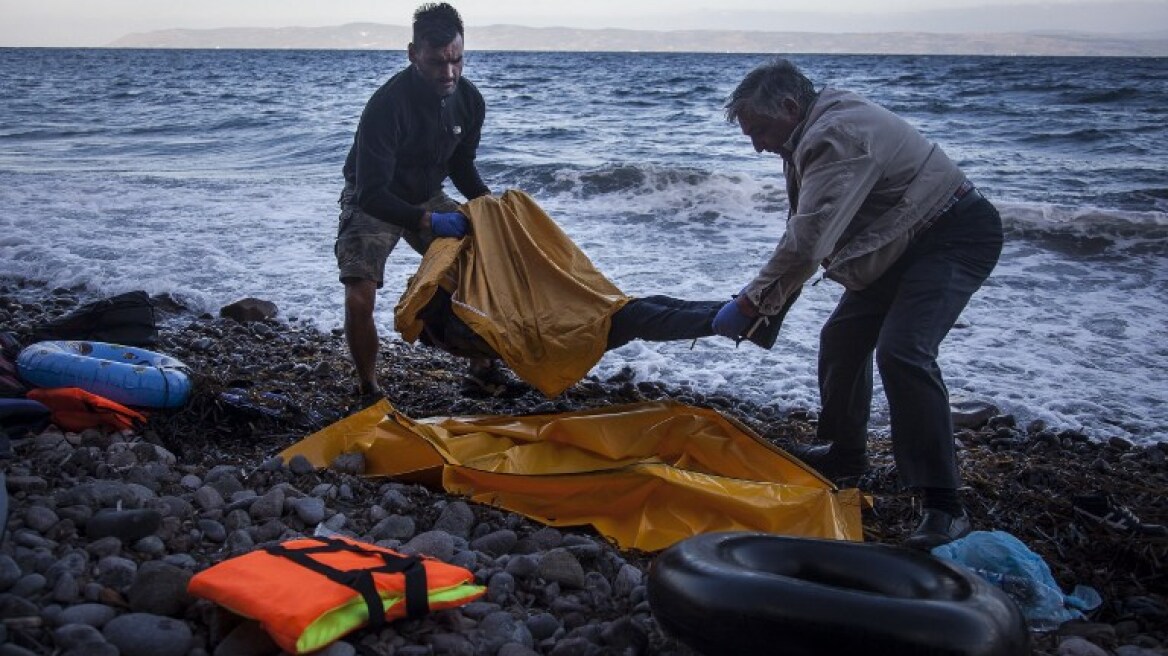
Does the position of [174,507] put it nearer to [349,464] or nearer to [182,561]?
[182,561]

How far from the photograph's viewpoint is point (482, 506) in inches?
159

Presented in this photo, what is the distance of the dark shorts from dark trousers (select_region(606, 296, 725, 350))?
1.24 meters

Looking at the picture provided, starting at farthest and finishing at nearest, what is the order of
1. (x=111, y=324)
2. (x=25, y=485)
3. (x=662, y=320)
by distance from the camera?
(x=111, y=324)
(x=662, y=320)
(x=25, y=485)

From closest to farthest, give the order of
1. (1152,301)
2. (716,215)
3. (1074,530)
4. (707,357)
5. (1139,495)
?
(1074,530) < (1139,495) < (707,357) < (1152,301) < (716,215)

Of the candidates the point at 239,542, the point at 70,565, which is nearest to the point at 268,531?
the point at 239,542

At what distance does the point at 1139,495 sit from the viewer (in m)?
4.62

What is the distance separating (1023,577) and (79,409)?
3.89 m

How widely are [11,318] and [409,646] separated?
18.4 ft

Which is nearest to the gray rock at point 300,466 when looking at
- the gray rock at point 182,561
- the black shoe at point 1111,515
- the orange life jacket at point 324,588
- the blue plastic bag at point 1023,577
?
the gray rock at point 182,561

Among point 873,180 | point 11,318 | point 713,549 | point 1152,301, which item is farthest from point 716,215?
point 713,549

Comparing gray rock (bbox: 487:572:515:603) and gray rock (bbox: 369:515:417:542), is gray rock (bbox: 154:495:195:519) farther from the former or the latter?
gray rock (bbox: 487:572:515:603)

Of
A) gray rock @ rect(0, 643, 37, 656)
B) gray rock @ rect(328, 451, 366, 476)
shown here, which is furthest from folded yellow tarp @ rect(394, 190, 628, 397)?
gray rock @ rect(0, 643, 37, 656)

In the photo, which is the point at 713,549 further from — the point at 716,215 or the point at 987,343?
the point at 716,215

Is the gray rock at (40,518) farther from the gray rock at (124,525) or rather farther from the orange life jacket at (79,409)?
the orange life jacket at (79,409)
